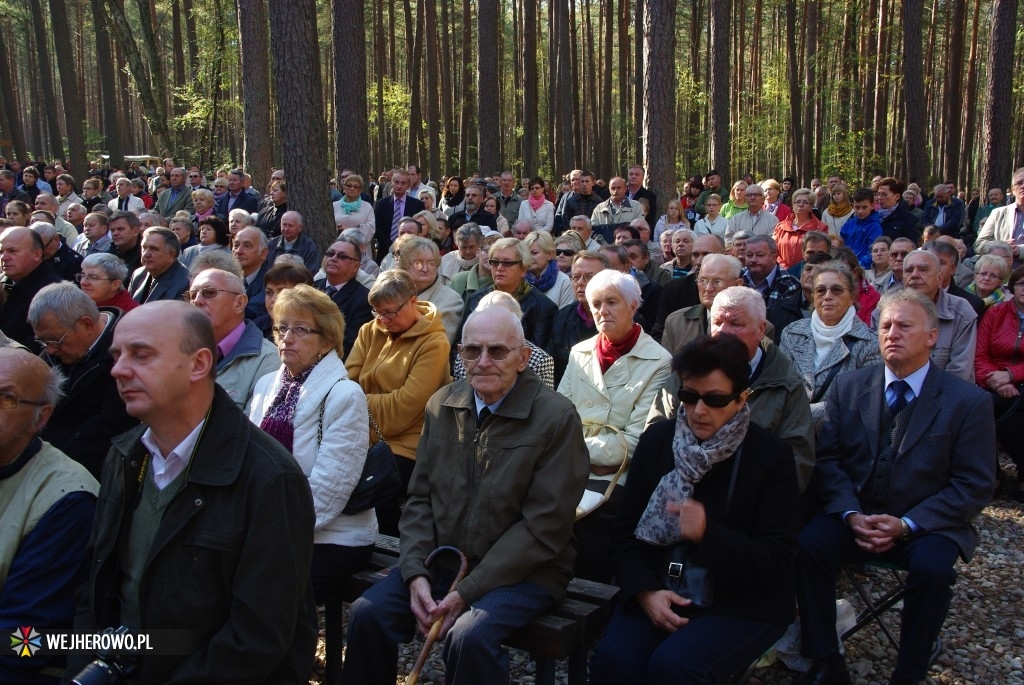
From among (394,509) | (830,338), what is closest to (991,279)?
(830,338)

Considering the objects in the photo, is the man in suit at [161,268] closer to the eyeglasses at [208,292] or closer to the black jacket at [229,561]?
the eyeglasses at [208,292]

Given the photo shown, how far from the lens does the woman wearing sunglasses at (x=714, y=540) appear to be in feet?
10.7

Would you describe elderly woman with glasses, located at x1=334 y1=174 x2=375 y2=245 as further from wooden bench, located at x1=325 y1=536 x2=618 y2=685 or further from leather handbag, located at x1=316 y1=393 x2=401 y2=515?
wooden bench, located at x1=325 y1=536 x2=618 y2=685

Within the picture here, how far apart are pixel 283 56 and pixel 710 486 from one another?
8222 mm

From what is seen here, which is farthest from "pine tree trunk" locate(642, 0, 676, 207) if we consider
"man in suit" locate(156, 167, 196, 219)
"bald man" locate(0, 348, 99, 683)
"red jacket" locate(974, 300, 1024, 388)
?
"bald man" locate(0, 348, 99, 683)

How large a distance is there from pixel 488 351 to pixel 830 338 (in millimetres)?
2480

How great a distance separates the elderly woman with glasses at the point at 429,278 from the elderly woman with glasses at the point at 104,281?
1.98 meters

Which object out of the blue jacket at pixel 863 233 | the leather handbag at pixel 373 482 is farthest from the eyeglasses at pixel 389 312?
the blue jacket at pixel 863 233

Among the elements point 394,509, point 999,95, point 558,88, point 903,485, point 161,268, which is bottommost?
point 394,509

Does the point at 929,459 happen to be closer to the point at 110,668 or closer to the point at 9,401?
the point at 110,668

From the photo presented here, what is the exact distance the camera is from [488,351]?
3742 millimetres

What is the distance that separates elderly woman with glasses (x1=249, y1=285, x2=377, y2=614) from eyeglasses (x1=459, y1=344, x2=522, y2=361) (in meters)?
0.56

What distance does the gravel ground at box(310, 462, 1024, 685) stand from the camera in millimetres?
4125

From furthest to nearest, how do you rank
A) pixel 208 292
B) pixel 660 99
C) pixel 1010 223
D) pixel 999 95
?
Result: 1. pixel 999 95
2. pixel 660 99
3. pixel 1010 223
4. pixel 208 292
